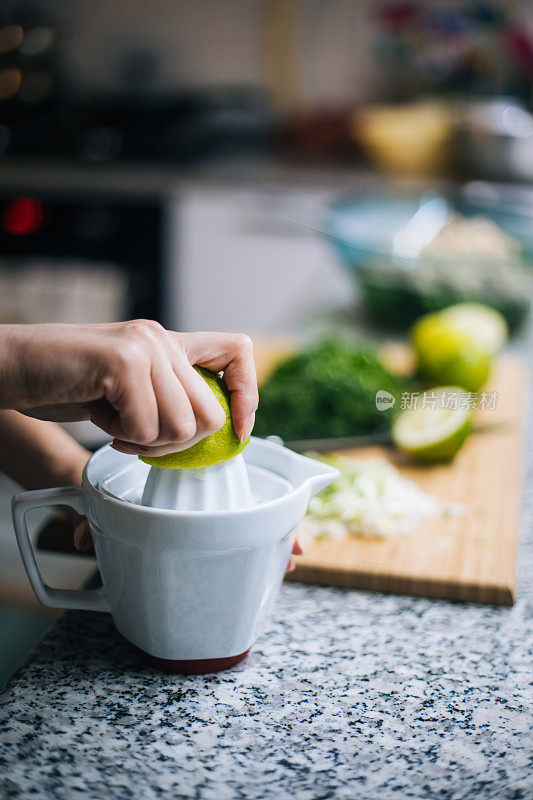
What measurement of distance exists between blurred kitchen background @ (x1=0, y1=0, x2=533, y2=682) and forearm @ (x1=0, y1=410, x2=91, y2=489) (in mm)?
1041

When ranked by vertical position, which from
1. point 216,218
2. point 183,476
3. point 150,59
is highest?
point 150,59

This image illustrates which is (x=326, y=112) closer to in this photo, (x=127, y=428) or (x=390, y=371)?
(x=390, y=371)

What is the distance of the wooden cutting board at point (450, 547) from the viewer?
62 cm

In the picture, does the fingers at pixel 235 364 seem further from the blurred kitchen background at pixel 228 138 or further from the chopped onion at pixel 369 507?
the blurred kitchen background at pixel 228 138

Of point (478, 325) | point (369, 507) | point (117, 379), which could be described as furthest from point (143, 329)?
point (478, 325)

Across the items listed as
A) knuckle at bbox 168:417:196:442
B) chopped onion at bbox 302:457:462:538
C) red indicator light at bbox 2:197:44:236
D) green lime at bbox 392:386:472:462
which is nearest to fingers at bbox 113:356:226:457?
knuckle at bbox 168:417:196:442

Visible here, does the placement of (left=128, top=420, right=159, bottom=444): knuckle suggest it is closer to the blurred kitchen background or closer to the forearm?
the forearm

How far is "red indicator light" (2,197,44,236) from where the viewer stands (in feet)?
7.64

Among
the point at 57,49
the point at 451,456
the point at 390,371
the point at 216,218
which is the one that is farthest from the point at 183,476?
the point at 57,49

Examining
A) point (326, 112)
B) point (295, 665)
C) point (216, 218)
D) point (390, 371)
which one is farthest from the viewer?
point (326, 112)

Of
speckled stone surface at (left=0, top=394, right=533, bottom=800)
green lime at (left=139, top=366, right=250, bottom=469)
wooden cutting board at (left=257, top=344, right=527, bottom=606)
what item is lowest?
wooden cutting board at (left=257, top=344, right=527, bottom=606)

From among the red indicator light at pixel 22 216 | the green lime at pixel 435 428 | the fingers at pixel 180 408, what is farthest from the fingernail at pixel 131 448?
the red indicator light at pixel 22 216

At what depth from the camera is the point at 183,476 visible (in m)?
0.49

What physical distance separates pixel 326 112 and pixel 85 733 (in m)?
2.47
